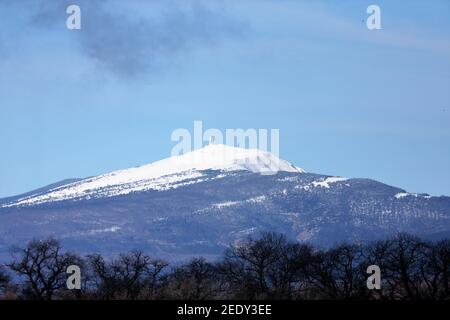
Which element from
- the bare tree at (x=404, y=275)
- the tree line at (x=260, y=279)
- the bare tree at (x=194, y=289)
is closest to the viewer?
the bare tree at (x=194, y=289)

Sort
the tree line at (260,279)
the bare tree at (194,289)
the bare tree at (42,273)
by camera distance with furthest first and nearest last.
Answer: the bare tree at (42,273), the tree line at (260,279), the bare tree at (194,289)

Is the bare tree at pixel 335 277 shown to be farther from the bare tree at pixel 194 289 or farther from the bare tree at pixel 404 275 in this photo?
the bare tree at pixel 194 289

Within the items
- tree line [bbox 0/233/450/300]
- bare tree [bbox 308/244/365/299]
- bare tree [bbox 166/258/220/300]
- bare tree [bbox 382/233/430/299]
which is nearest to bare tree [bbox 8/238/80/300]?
tree line [bbox 0/233/450/300]

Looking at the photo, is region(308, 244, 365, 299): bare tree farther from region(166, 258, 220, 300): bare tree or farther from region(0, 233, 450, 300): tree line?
region(166, 258, 220, 300): bare tree

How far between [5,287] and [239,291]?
19119 millimetres

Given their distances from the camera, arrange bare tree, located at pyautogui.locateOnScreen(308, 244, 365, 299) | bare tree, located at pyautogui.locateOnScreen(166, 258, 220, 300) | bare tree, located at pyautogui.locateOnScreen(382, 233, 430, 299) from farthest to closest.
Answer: bare tree, located at pyautogui.locateOnScreen(308, 244, 365, 299) → bare tree, located at pyautogui.locateOnScreen(382, 233, 430, 299) → bare tree, located at pyautogui.locateOnScreen(166, 258, 220, 300)

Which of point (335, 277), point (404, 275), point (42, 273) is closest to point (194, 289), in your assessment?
point (335, 277)

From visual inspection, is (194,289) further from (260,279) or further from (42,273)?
(42,273)

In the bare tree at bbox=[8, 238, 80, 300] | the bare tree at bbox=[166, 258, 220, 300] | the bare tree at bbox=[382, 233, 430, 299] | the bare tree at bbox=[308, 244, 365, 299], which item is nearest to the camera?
the bare tree at bbox=[166, 258, 220, 300]

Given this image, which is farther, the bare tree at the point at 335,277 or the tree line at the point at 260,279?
the bare tree at the point at 335,277

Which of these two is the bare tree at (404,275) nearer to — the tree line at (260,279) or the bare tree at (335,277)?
the tree line at (260,279)

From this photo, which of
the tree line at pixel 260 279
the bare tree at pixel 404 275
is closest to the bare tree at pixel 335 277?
the tree line at pixel 260 279

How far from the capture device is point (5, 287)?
10562 cm
